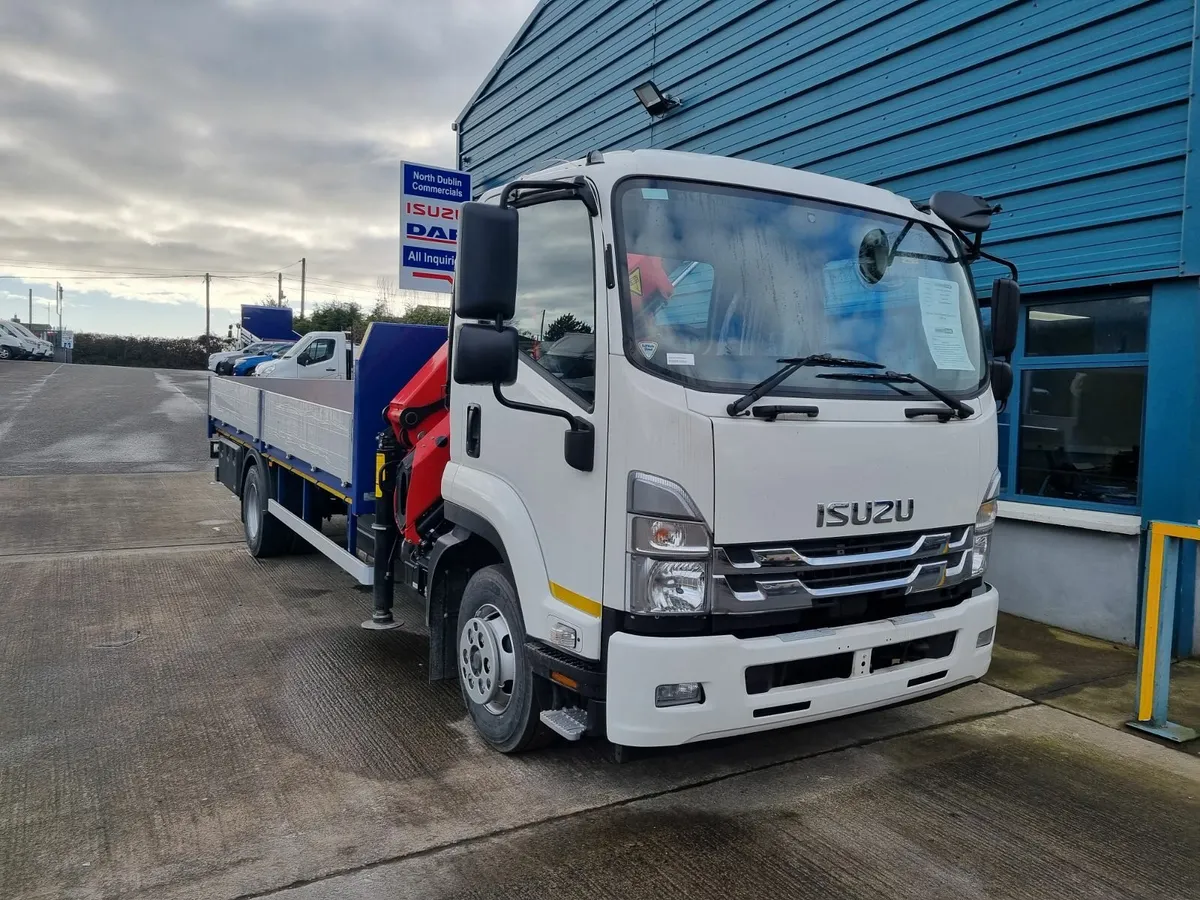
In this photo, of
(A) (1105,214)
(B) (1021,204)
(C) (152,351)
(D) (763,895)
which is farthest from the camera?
(C) (152,351)

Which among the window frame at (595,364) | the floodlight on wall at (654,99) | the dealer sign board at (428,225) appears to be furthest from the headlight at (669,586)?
the floodlight on wall at (654,99)

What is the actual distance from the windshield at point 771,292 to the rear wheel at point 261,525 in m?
5.22

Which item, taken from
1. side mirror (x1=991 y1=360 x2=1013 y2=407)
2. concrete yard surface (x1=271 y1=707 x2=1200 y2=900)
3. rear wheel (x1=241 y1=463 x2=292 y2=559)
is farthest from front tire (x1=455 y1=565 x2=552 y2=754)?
rear wheel (x1=241 y1=463 x2=292 y2=559)

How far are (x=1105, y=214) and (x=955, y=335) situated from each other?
2.74 m

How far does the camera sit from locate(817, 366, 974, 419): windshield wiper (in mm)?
3295

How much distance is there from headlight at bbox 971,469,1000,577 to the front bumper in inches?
20.7

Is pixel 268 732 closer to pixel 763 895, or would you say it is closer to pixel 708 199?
pixel 763 895

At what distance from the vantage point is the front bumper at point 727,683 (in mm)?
2908

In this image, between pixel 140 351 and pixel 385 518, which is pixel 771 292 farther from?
pixel 140 351

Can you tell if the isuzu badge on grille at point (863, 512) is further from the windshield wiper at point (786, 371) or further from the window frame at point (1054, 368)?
the window frame at point (1054, 368)

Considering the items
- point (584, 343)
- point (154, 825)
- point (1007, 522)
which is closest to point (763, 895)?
point (584, 343)

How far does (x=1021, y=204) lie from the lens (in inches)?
242

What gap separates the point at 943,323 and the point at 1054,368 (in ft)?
9.53

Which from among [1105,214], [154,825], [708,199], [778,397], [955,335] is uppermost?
[1105,214]
